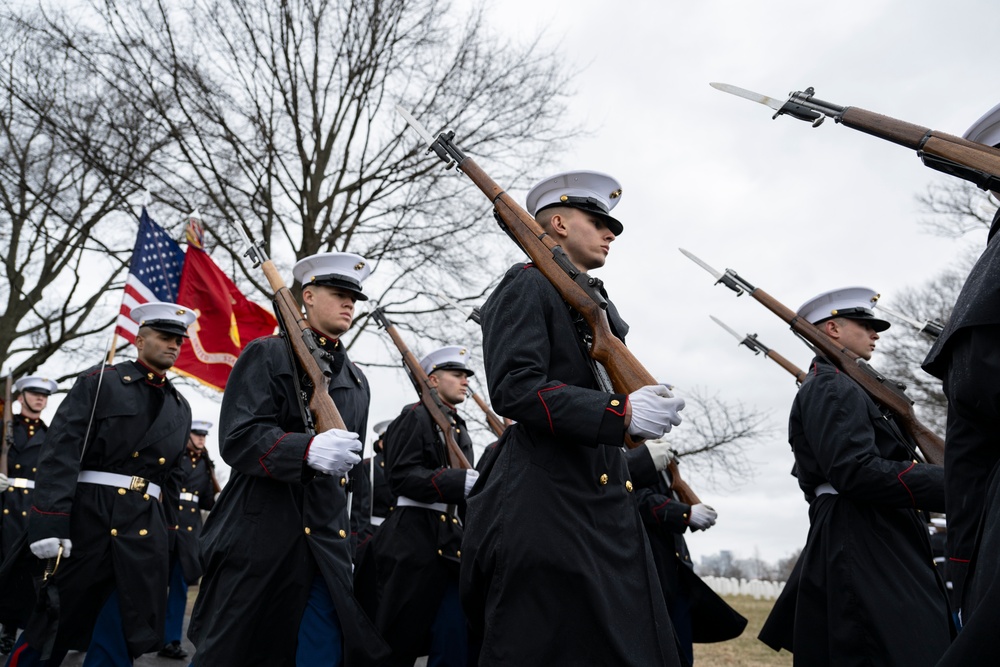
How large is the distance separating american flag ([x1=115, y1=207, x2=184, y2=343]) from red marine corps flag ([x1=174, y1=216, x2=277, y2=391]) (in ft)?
0.76

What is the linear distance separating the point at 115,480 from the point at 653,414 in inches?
157

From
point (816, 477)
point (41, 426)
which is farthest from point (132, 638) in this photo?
point (41, 426)

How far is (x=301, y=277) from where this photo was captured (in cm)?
533

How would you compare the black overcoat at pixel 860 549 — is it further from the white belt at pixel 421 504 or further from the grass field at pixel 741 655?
the grass field at pixel 741 655

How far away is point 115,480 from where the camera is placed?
226 inches

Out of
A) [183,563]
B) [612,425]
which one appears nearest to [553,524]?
[612,425]

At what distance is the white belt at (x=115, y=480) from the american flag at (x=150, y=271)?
165cm

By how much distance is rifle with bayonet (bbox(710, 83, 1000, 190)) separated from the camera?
8.93ft

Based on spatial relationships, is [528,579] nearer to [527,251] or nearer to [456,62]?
[527,251]

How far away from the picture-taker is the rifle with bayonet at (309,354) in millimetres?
4496

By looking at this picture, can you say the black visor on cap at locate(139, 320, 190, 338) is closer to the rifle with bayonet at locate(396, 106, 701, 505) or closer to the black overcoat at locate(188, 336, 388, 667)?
the black overcoat at locate(188, 336, 388, 667)

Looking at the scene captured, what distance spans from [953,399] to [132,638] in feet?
15.4

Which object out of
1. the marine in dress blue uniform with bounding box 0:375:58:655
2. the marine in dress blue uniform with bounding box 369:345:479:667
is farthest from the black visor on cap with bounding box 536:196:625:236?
the marine in dress blue uniform with bounding box 0:375:58:655

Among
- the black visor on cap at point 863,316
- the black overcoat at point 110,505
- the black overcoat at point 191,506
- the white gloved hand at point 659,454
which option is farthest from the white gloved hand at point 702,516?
the black overcoat at point 191,506
